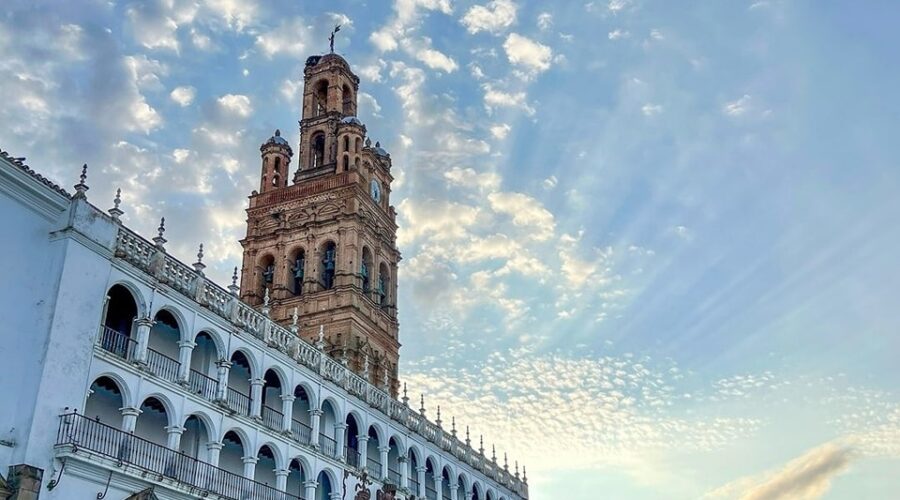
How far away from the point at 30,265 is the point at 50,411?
4494 mm

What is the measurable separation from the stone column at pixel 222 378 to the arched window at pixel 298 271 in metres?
22.1

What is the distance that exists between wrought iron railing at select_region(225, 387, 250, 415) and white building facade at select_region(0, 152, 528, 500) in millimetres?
63

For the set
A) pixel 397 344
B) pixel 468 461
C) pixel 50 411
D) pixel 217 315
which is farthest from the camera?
pixel 397 344

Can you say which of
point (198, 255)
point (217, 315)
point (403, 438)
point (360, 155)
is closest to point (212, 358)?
point (217, 315)

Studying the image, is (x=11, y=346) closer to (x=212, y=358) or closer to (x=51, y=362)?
(x=51, y=362)

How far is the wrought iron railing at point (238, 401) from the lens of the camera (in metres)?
32.8

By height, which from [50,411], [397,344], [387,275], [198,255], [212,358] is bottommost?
[50,411]

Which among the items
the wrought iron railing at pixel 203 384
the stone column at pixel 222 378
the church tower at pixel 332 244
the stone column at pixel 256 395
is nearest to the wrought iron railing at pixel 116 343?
the wrought iron railing at pixel 203 384

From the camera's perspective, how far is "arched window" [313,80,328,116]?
6320cm

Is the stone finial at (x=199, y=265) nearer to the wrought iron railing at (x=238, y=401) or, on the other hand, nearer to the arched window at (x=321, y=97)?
the wrought iron railing at (x=238, y=401)

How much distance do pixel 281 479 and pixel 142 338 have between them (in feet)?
29.2

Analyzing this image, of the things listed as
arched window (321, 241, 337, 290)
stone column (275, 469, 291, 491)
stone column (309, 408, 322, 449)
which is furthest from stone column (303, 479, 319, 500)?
arched window (321, 241, 337, 290)

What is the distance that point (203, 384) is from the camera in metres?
31.7

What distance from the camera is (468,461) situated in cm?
5178
